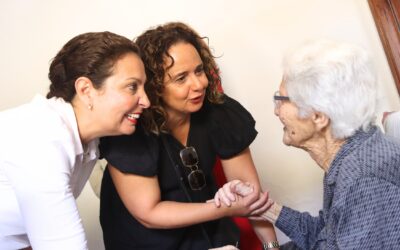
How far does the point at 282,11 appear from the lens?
209cm

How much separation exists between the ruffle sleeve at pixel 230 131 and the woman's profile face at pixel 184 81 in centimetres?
11

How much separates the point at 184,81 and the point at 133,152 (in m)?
0.30

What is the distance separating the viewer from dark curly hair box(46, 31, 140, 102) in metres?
1.12

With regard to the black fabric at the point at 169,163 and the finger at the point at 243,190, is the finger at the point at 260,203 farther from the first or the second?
the black fabric at the point at 169,163

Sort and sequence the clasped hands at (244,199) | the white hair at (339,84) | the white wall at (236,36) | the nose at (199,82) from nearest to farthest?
the white hair at (339,84) < the clasped hands at (244,199) < the nose at (199,82) < the white wall at (236,36)

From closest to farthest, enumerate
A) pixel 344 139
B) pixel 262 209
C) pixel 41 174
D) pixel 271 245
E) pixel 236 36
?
pixel 41 174 → pixel 344 139 → pixel 262 209 → pixel 271 245 → pixel 236 36

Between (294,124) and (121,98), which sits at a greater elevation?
(121,98)

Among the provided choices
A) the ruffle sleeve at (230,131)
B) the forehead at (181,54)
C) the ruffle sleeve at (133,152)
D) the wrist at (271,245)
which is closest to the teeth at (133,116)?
the ruffle sleeve at (133,152)

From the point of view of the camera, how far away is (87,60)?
1123 millimetres

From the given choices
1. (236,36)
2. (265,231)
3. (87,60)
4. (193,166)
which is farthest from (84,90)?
(236,36)

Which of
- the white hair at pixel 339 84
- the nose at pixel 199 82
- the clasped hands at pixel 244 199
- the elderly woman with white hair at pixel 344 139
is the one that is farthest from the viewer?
the nose at pixel 199 82

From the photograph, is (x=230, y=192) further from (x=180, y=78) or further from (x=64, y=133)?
(x=64, y=133)

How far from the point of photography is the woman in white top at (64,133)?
3.14 feet

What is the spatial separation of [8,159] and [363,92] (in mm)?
898
